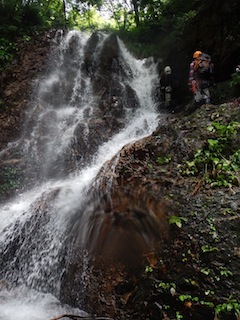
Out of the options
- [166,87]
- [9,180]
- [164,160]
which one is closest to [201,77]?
[166,87]

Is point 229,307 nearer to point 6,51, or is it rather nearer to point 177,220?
point 177,220

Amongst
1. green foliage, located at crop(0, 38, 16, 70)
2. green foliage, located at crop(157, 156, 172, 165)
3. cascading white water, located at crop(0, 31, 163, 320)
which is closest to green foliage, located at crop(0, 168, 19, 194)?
cascading white water, located at crop(0, 31, 163, 320)

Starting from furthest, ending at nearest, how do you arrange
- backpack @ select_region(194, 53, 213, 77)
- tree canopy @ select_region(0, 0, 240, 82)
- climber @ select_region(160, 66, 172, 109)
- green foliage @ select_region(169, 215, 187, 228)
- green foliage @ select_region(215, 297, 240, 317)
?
climber @ select_region(160, 66, 172, 109) → tree canopy @ select_region(0, 0, 240, 82) → backpack @ select_region(194, 53, 213, 77) → green foliage @ select_region(169, 215, 187, 228) → green foliage @ select_region(215, 297, 240, 317)

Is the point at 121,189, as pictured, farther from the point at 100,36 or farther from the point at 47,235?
the point at 100,36

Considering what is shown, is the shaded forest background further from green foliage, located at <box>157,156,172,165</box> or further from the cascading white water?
green foliage, located at <box>157,156,172,165</box>

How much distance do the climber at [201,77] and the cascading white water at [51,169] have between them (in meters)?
2.48

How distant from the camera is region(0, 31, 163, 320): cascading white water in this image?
181 inches

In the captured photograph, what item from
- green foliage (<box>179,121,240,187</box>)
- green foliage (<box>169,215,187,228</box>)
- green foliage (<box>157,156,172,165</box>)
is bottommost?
green foliage (<box>169,215,187,228</box>)

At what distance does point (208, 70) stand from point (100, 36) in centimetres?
803

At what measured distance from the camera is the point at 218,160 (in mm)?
4004

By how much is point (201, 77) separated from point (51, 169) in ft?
17.1

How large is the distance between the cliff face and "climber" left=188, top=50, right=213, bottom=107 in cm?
202

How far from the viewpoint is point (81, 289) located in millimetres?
4078

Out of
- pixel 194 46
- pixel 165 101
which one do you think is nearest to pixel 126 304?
pixel 165 101
